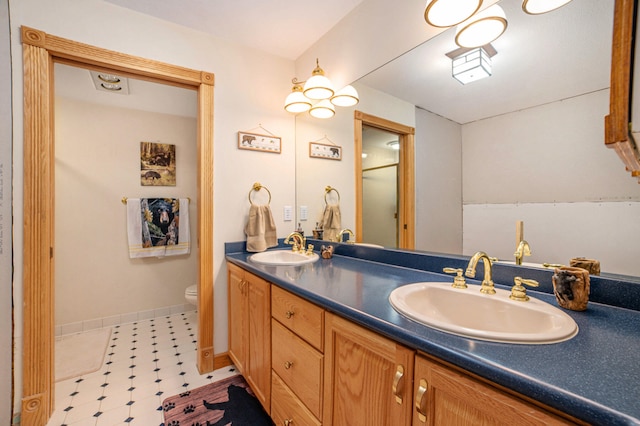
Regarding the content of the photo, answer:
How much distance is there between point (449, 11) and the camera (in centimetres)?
111

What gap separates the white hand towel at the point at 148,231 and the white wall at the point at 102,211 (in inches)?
2.9

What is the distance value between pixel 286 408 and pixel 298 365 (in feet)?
0.84

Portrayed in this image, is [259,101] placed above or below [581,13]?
above

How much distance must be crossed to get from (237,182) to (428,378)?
1763 mm

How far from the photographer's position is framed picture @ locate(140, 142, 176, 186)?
2.78m

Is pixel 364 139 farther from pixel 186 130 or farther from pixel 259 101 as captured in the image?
A: pixel 186 130

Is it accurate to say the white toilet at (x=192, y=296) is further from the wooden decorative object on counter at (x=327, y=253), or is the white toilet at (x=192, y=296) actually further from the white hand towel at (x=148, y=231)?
the wooden decorative object on counter at (x=327, y=253)

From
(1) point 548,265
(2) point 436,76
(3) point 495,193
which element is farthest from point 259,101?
(1) point 548,265

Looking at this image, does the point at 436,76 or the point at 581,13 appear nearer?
the point at 581,13

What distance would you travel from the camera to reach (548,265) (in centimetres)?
94

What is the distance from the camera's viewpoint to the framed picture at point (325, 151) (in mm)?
1997

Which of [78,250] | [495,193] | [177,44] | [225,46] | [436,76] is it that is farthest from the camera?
[78,250]

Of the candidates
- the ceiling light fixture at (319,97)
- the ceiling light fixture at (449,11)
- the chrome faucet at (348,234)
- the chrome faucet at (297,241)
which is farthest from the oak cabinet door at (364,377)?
the ceiling light fixture at (319,97)

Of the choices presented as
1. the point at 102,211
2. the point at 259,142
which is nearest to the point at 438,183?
the point at 259,142
